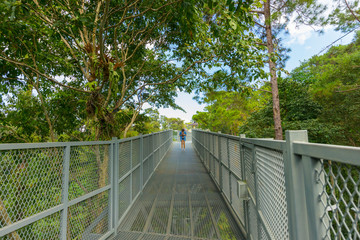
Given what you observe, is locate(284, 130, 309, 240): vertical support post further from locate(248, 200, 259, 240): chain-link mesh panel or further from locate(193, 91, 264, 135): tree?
locate(193, 91, 264, 135): tree

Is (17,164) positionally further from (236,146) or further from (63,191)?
(236,146)

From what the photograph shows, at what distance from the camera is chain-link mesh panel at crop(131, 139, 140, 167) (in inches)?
159

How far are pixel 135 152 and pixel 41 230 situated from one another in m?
2.60

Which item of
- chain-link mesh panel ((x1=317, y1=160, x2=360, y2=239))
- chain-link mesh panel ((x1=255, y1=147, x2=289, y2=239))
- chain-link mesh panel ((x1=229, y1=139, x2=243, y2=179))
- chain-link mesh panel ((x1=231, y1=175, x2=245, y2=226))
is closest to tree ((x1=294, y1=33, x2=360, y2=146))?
chain-link mesh panel ((x1=229, y1=139, x2=243, y2=179))

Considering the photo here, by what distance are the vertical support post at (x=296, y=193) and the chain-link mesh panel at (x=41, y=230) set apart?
2.09 metres

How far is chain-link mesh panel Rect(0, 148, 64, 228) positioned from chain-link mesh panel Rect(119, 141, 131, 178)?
1398mm

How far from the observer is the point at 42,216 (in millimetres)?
1586

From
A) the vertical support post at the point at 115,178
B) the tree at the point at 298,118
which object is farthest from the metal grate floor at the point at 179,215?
the tree at the point at 298,118

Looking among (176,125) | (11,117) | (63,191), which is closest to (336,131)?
(63,191)

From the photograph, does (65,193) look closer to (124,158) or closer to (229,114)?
(124,158)

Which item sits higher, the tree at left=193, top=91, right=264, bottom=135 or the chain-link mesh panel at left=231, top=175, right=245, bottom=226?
the tree at left=193, top=91, right=264, bottom=135

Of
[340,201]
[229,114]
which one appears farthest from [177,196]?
[229,114]

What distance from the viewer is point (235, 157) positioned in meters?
3.12

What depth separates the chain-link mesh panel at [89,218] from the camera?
81.1 inches
